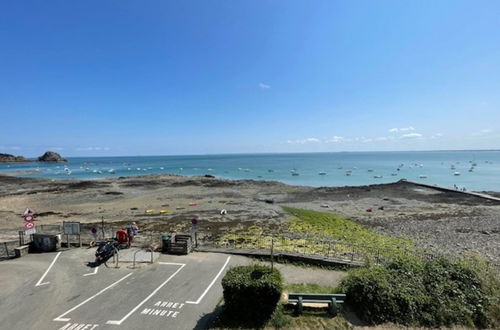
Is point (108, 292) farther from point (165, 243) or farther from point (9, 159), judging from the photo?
point (9, 159)

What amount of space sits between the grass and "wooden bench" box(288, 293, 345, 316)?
6704 millimetres

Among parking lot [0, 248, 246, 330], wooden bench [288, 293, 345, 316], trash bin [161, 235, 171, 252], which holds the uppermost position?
wooden bench [288, 293, 345, 316]

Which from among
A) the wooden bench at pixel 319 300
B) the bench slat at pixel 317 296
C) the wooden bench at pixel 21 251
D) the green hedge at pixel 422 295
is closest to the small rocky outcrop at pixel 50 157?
the wooden bench at pixel 21 251

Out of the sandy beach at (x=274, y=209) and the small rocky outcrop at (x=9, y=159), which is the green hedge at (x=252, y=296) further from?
the small rocky outcrop at (x=9, y=159)

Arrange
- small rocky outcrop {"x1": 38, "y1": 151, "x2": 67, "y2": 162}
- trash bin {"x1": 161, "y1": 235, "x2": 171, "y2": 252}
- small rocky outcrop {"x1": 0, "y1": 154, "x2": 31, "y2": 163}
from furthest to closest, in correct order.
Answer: small rocky outcrop {"x1": 38, "y1": 151, "x2": 67, "y2": 162} → small rocky outcrop {"x1": 0, "y1": 154, "x2": 31, "y2": 163} → trash bin {"x1": 161, "y1": 235, "x2": 171, "y2": 252}

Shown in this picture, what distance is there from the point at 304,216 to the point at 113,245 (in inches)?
876

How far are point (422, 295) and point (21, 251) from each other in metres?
20.9

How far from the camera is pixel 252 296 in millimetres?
8711

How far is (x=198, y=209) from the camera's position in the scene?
1451 inches

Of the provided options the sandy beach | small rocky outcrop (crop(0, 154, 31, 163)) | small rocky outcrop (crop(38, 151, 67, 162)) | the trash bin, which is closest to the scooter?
the trash bin

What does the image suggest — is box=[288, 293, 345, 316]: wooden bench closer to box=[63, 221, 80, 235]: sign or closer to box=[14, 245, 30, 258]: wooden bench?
box=[63, 221, 80, 235]: sign

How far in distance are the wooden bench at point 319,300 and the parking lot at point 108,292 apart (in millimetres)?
3256

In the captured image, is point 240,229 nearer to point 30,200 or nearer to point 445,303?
point 445,303

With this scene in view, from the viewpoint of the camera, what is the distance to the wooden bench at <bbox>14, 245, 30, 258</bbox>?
16.2 metres
